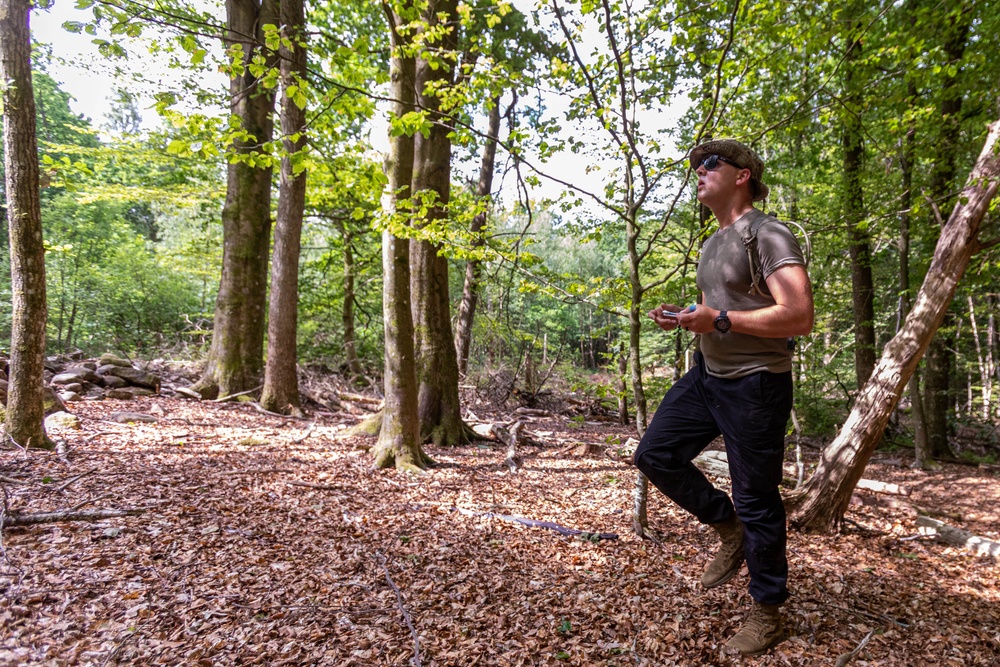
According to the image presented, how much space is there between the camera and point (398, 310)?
516 cm

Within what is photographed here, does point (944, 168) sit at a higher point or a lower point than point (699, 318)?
higher

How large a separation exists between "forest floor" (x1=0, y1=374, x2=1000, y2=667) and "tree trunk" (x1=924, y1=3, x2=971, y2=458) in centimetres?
396

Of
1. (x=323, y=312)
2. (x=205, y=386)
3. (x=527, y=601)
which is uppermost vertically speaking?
(x=323, y=312)

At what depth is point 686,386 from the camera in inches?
104

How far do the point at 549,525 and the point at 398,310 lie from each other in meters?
2.57

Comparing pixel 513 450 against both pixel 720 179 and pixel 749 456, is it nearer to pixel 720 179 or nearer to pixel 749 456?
pixel 749 456

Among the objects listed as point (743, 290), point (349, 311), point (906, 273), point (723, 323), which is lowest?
point (723, 323)

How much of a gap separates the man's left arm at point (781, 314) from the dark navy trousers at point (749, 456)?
0.25m

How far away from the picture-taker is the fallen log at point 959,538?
3.75 meters

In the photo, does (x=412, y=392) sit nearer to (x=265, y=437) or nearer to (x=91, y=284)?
(x=265, y=437)

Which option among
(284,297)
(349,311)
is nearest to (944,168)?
(284,297)

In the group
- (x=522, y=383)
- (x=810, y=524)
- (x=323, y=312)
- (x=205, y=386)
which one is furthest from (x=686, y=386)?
(x=323, y=312)

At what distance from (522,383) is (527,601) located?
10.6 metres

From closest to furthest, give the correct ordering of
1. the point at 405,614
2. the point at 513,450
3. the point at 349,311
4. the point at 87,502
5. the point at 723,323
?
the point at 723,323
the point at 405,614
the point at 87,502
the point at 513,450
the point at 349,311
